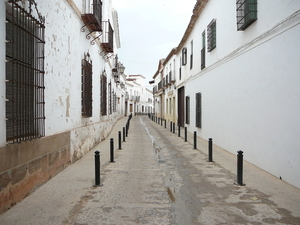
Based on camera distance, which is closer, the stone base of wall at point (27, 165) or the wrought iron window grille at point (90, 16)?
the stone base of wall at point (27, 165)

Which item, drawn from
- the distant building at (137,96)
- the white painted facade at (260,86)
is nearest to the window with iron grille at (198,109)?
the white painted facade at (260,86)

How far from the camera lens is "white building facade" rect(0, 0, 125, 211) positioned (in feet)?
13.7

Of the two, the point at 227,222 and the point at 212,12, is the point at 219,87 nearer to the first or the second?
the point at 212,12

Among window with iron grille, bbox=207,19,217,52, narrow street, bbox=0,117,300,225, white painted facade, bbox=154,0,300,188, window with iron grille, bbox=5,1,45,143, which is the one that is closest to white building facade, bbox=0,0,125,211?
window with iron grille, bbox=5,1,45,143

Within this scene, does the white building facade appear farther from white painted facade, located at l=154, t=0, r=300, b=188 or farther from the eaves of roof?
the eaves of roof

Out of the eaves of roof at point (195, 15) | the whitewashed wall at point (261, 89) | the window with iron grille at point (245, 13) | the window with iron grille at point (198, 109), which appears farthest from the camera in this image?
the window with iron grille at point (198, 109)

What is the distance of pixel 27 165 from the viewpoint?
4715mm

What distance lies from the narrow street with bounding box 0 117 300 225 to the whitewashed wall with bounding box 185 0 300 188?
0.63m

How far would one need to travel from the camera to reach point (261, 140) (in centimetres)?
675

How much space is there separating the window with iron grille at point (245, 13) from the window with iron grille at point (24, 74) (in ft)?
16.9

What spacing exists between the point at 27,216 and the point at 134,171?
311 centimetres

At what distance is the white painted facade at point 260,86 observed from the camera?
5387mm

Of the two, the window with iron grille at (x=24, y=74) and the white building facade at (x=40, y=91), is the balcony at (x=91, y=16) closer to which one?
the white building facade at (x=40, y=91)

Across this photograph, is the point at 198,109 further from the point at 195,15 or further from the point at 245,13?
the point at 245,13
